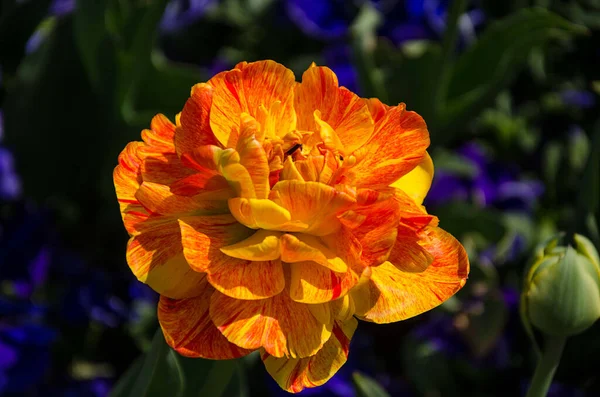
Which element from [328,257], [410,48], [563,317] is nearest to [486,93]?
[410,48]

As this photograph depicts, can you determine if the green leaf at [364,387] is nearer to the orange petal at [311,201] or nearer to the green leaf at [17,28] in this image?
the orange petal at [311,201]

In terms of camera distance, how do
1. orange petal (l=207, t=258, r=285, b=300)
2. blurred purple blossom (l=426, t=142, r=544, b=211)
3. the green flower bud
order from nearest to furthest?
orange petal (l=207, t=258, r=285, b=300) → the green flower bud → blurred purple blossom (l=426, t=142, r=544, b=211)

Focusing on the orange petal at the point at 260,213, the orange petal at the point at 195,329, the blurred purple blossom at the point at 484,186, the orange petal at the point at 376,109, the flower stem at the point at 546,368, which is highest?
the orange petal at the point at 376,109

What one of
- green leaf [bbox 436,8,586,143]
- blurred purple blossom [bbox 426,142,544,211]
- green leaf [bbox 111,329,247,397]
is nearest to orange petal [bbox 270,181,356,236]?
green leaf [bbox 111,329,247,397]

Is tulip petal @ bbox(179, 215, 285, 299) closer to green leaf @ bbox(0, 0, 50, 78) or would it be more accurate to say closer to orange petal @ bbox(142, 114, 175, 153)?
orange petal @ bbox(142, 114, 175, 153)

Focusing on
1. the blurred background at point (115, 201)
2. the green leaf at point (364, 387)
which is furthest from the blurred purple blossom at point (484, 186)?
the green leaf at point (364, 387)
